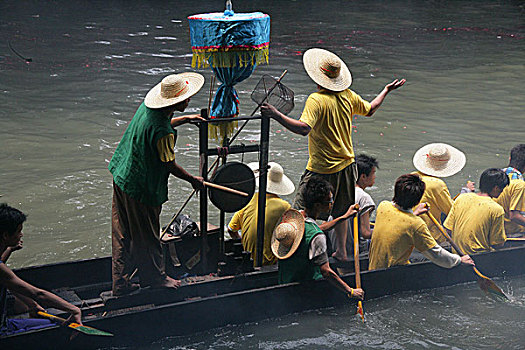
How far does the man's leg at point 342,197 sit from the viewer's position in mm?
5410

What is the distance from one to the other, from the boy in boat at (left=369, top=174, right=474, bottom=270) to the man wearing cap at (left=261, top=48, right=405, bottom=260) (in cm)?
39

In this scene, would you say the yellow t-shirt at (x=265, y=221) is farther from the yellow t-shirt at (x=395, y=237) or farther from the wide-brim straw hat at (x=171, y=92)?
the wide-brim straw hat at (x=171, y=92)

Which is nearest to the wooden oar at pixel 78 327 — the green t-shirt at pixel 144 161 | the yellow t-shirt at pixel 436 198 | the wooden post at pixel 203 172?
the green t-shirt at pixel 144 161

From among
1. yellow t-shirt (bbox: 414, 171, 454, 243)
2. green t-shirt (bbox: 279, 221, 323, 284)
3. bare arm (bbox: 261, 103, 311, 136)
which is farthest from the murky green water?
bare arm (bbox: 261, 103, 311, 136)

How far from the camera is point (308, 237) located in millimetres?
4727

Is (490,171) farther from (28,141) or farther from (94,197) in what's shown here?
(28,141)

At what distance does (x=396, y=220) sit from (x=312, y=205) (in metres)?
0.80

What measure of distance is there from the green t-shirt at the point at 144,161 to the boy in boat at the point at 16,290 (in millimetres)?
759

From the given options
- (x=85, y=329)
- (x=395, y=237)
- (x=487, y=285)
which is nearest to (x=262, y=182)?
(x=395, y=237)

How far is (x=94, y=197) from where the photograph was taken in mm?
7656

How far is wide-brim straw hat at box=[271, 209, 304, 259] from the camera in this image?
471 cm

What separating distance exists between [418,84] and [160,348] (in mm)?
9512

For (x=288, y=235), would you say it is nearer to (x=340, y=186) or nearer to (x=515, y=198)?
(x=340, y=186)

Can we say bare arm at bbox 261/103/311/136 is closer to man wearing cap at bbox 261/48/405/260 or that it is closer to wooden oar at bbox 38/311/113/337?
man wearing cap at bbox 261/48/405/260
